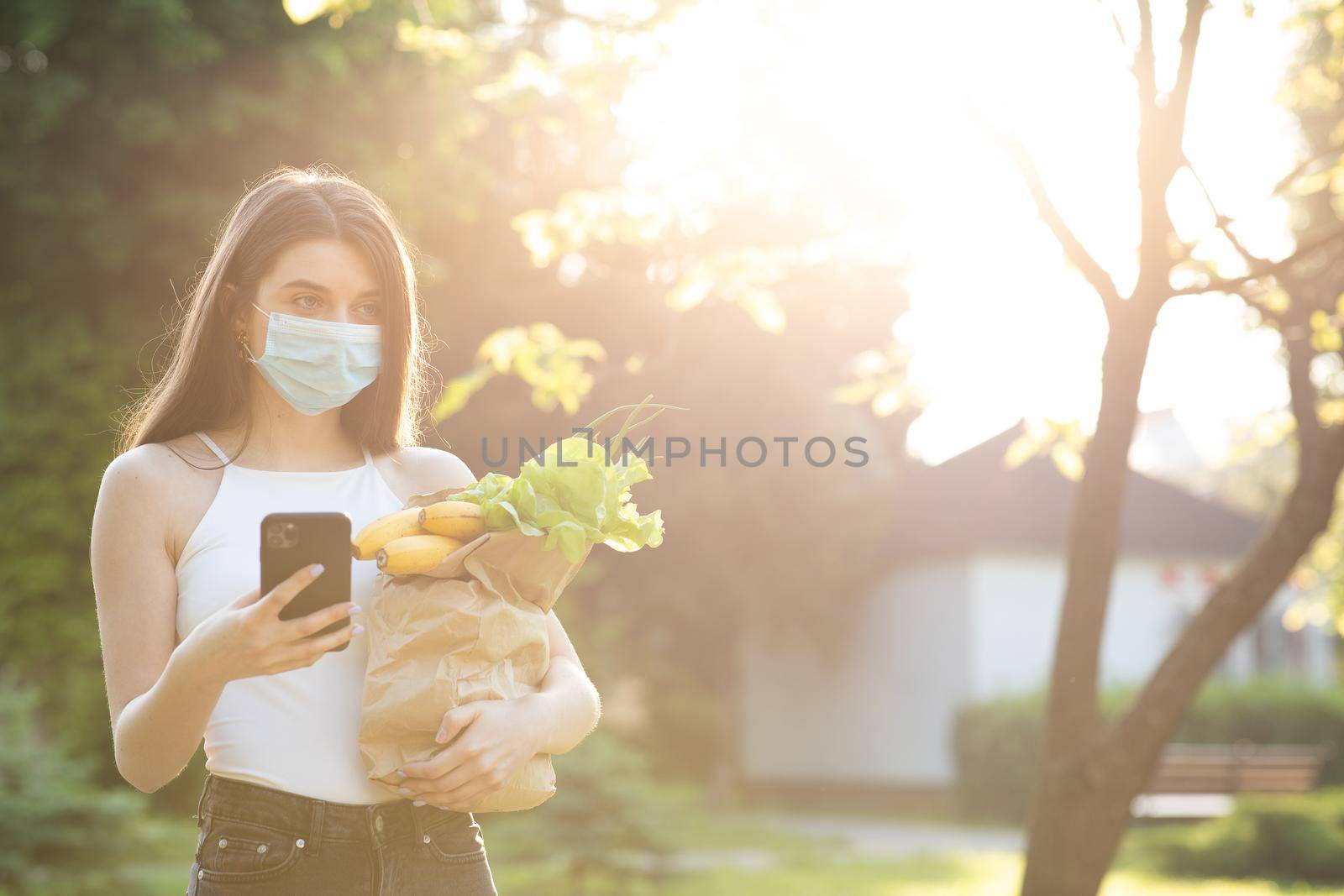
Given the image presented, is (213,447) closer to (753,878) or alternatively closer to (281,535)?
(281,535)

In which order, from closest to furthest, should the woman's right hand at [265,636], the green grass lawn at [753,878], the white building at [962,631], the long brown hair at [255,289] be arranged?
the woman's right hand at [265,636] < the long brown hair at [255,289] < the green grass lawn at [753,878] < the white building at [962,631]

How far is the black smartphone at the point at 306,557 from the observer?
5.62ft

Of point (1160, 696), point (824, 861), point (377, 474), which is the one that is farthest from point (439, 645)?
point (824, 861)

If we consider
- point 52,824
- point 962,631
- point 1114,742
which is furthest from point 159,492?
point 962,631

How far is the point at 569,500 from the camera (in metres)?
1.99

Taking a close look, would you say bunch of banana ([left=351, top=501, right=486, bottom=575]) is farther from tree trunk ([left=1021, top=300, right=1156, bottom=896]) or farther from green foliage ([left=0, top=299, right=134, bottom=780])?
green foliage ([left=0, top=299, right=134, bottom=780])

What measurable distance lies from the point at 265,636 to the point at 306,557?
11 cm

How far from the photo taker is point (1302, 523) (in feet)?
16.9

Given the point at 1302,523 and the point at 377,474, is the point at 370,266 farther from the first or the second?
the point at 1302,523

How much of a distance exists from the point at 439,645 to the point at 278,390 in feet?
1.95

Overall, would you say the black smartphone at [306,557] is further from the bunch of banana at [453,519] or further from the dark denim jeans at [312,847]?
the dark denim jeans at [312,847]

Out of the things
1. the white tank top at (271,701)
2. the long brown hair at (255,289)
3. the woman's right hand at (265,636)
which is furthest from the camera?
the long brown hair at (255,289)

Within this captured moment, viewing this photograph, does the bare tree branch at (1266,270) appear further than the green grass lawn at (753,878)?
No

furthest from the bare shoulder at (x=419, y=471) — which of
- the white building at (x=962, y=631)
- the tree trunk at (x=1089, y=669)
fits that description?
the white building at (x=962, y=631)
